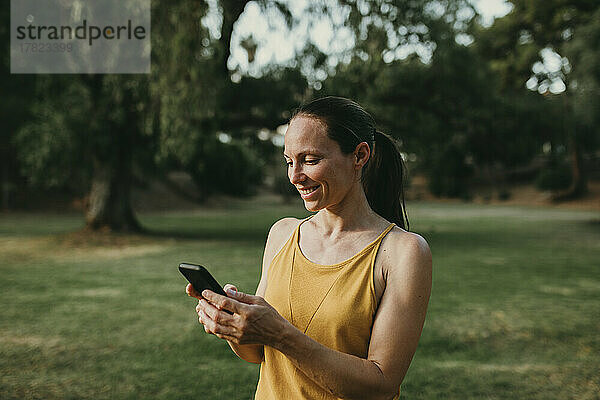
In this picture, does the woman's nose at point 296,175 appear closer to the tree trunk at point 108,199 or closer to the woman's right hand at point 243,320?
Result: the woman's right hand at point 243,320

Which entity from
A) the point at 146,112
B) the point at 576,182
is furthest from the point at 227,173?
the point at 146,112

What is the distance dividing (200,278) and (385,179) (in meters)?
0.76

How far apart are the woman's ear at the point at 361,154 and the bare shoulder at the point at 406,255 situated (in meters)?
0.23

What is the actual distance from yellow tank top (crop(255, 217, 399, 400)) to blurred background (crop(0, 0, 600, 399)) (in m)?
2.72

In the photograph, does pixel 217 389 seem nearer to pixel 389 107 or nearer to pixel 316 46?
pixel 316 46

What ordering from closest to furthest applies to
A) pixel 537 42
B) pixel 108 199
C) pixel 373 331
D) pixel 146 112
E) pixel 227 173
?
pixel 373 331
pixel 146 112
pixel 108 199
pixel 537 42
pixel 227 173

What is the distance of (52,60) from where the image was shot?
13.4 meters

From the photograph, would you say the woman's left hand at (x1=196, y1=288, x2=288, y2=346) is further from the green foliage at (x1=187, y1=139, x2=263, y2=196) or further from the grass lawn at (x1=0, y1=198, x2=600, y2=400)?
the green foliage at (x1=187, y1=139, x2=263, y2=196)

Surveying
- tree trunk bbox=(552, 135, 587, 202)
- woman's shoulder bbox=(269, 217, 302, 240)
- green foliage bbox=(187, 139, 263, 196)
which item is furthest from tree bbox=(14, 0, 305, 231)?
tree trunk bbox=(552, 135, 587, 202)

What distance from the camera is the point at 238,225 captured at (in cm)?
2077

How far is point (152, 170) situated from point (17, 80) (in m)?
5.93

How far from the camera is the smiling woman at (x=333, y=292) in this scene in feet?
4.66

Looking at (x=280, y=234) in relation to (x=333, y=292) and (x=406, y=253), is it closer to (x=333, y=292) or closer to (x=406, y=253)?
(x=333, y=292)

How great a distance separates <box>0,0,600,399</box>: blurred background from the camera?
478 centimetres
